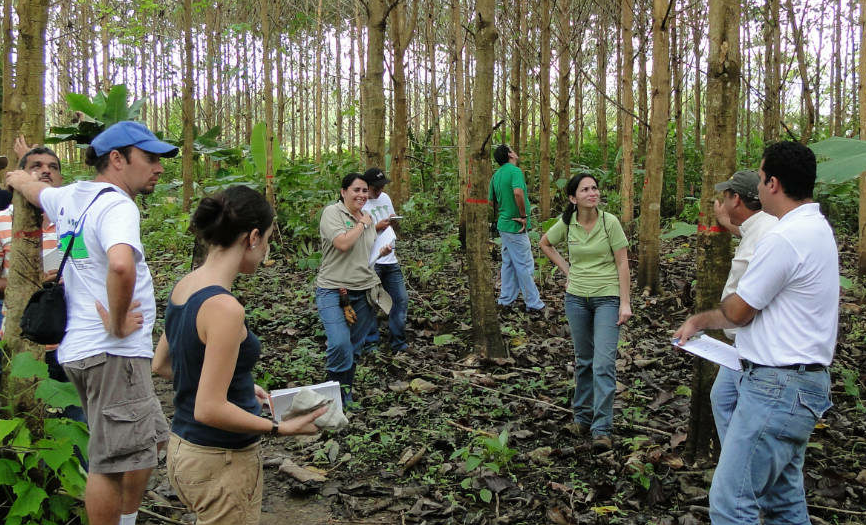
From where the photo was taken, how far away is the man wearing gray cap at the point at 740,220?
3314 millimetres

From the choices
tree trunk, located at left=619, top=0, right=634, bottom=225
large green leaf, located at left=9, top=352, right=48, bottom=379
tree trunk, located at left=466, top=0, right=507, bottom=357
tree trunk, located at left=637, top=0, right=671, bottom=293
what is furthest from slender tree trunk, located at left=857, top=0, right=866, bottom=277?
large green leaf, located at left=9, top=352, right=48, bottom=379

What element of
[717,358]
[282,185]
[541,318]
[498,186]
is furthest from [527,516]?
[282,185]

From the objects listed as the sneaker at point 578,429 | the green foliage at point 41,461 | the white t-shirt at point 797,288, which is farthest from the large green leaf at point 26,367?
the sneaker at point 578,429

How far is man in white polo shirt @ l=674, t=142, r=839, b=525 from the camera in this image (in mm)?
2602

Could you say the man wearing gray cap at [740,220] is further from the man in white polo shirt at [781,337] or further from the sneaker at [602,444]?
the sneaker at [602,444]

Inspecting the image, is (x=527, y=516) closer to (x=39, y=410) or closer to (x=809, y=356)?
(x=809, y=356)

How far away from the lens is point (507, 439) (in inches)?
180

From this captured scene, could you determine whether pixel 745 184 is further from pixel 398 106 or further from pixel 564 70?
pixel 564 70

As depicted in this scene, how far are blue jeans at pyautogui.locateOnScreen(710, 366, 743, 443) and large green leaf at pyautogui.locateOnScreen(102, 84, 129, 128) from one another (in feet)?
38.4

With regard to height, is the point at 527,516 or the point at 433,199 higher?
the point at 433,199

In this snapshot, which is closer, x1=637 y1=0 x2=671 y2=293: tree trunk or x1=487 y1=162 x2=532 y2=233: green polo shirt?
x1=637 y1=0 x2=671 y2=293: tree trunk

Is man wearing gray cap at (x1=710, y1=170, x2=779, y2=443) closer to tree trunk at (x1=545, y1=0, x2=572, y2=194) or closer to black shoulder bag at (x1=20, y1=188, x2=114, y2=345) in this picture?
black shoulder bag at (x1=20, y1=188, x2=114, y2=345)

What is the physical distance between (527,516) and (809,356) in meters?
1.89

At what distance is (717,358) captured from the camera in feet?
9.55
